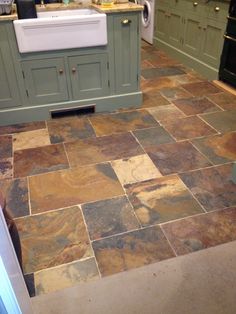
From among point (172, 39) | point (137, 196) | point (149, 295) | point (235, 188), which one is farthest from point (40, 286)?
point (172, 39)

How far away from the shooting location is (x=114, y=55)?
284cm

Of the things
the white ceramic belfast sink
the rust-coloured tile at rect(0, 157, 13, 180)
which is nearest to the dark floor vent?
the white ceramic belfast sink

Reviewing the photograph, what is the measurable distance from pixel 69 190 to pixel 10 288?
1207mm

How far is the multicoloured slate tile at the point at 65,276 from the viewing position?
1458mm

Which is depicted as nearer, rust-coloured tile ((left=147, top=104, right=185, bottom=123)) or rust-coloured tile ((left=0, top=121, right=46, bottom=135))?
rust-coloured tile ((left=0, top=121, right=46, bottom=135))

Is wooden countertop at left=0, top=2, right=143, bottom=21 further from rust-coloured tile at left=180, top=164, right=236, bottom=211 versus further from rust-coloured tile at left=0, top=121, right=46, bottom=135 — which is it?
rust-coloured tile at left=180, top=164, right=236, bottom=211

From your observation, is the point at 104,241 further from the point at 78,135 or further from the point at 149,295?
the point at 78,135

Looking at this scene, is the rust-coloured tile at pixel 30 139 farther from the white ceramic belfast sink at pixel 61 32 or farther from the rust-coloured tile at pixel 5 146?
the white ceramic belfast sink at pixel 61 32

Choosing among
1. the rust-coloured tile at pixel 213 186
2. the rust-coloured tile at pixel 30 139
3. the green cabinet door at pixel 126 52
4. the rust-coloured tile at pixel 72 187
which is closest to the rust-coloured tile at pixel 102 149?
the rust-coloured tile at pixel 72 187

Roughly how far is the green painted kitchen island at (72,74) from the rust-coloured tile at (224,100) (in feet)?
2.95

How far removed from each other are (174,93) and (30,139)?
179cm

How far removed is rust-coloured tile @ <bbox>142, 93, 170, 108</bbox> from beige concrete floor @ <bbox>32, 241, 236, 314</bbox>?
A: 6.62 ft

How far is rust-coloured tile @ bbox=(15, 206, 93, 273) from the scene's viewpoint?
5.23ft

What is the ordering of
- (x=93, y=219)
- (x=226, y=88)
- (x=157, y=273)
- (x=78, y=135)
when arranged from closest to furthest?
(x=157, y=273)
(x=93, y=219)
(x=78, y=135)
(x=226, y=88)
